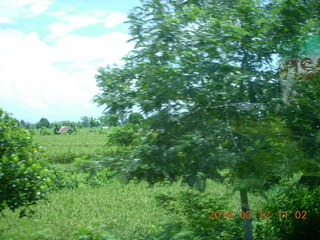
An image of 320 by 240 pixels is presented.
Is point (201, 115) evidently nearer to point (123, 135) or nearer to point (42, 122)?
point (123, 135)

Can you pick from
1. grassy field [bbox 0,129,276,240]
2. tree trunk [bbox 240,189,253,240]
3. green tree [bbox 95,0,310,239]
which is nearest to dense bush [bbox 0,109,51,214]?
grassy field [bbox 0,129,276,240]

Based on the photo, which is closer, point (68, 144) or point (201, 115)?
point (201, 115)

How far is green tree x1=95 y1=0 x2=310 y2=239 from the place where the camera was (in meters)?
2.61

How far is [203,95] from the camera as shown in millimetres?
2740

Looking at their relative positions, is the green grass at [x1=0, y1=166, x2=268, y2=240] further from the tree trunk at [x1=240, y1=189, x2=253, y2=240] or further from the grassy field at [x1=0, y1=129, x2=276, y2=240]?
the tree trunk at [x1=240, y1=189, x2=253, y2=240]

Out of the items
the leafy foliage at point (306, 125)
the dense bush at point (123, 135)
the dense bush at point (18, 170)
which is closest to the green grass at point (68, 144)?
the dense bush at point (18, 170)

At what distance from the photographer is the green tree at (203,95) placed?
2.61m

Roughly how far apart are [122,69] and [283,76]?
1.46 meters

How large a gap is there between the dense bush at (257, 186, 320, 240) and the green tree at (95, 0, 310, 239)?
4.68ft

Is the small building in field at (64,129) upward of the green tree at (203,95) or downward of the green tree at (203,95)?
upward

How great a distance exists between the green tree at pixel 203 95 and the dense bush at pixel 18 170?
3.37 ft
